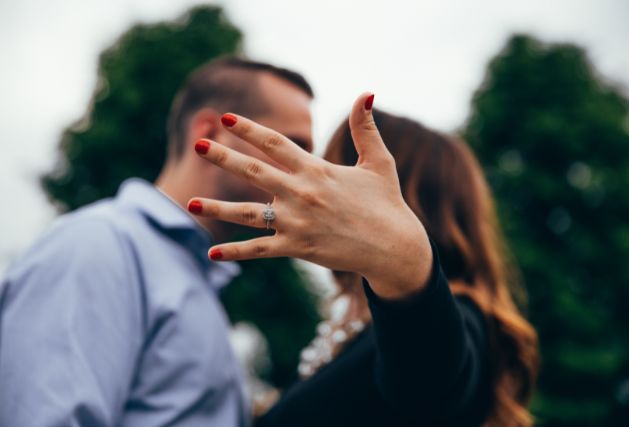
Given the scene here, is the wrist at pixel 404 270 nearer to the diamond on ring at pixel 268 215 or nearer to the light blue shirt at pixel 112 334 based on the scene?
the diamond on ring at pixel 268 215

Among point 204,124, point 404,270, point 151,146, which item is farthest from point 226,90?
point 151,146

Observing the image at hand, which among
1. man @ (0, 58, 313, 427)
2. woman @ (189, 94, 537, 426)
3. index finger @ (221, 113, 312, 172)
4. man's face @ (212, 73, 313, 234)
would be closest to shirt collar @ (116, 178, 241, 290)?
man @ (0, 58, 313, 427)

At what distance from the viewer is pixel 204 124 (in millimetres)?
2619

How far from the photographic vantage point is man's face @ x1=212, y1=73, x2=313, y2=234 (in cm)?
239

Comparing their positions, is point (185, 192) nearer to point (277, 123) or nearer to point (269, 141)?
point (277, 123)

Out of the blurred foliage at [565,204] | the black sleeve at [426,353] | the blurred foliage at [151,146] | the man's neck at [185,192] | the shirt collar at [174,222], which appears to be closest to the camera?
the black sleeve at [426,353]

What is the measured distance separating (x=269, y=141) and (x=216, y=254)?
247mm

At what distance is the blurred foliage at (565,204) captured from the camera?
44.4 feet

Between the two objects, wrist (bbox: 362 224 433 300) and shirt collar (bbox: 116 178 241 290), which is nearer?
wrist (bbox: 362 224 433 300)

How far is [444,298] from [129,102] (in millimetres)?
13184

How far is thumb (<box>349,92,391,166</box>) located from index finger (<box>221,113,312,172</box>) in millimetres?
123

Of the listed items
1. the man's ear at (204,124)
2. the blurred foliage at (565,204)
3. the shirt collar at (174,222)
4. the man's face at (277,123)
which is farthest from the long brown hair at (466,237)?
the blurred foliage at (565,204)

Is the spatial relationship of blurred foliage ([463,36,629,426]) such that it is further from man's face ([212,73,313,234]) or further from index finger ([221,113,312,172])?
index finger ([221,113,312,172])

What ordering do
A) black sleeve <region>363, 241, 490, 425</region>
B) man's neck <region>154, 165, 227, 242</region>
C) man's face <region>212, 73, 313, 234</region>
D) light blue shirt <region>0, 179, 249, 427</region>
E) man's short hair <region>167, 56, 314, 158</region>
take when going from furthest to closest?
man's short hair <region>167, 56, 314, 158</region>
man's neck <region>154, 165, 227, 242</region>
man's face <region>212, 73, 313, 234</region>
light blue shirt <region>0, 179, 249, 427</region>
black sleeve <region>363, 241, 490, 425</region>
